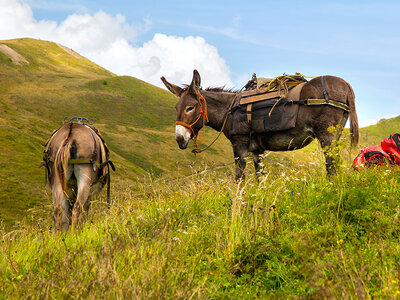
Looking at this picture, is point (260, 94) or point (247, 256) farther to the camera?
point (260, 94)

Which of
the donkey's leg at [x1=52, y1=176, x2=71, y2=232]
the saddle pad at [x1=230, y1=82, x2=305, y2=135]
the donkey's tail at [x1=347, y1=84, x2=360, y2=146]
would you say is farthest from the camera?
the donkey's leg at [x1=52, y1=176, x2=71, y2=232]

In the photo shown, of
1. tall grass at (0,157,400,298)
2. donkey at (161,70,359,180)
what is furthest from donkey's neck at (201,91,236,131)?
tall grass at (0,157,400,298)

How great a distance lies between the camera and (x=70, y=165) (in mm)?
7570

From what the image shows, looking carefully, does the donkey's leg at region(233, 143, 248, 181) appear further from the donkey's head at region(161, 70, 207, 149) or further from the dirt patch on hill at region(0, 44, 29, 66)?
the dirt patch on hill at region(0, 44, 29, 66)

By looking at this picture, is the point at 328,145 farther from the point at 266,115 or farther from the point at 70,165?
the point at 70,165

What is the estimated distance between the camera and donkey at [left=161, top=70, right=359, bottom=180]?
6.71m

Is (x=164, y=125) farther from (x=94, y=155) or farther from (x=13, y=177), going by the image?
(x=94, y=155)

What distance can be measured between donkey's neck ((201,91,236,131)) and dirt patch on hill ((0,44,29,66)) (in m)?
168

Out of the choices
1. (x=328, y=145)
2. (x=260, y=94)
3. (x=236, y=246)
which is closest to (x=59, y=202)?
(x=236, y=246)

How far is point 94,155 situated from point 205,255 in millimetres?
4597

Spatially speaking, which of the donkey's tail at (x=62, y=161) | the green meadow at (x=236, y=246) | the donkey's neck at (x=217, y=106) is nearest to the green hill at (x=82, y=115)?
the green meadow at (x=236, y=246)

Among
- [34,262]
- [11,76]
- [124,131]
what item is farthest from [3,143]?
[11,76]

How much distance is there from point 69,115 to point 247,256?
101 m

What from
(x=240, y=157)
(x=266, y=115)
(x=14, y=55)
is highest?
(x=14, y=55)
